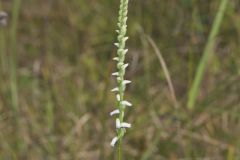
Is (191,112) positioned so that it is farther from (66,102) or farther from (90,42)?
(90,42)

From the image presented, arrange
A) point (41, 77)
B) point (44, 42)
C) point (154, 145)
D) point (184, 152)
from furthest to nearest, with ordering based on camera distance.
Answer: point (44, 42) → point (41, 77) → point (184, 152) → point (154, 145)

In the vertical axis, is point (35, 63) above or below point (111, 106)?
above

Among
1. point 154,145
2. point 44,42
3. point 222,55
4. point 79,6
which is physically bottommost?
point 154,145

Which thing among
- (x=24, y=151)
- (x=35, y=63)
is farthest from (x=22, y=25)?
(x=24, y=151)

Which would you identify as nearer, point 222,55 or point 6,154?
point 6,154

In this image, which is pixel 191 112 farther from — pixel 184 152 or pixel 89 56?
pixel 89 56

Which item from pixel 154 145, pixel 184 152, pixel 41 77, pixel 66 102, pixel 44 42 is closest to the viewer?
pixel 154 145

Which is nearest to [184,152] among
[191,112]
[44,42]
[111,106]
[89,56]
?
[191,112]
